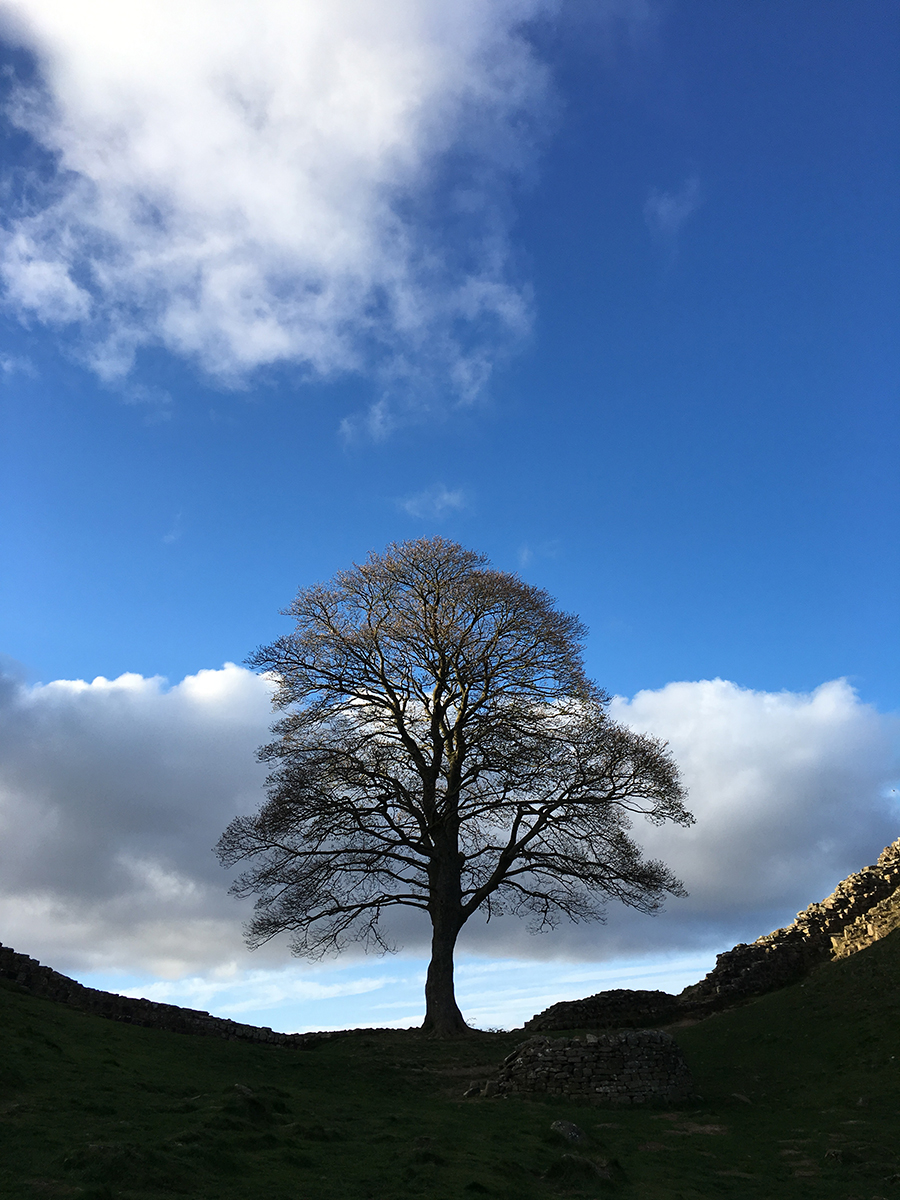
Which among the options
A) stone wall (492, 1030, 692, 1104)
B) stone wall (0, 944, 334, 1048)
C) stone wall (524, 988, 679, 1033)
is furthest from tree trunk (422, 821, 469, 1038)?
stone wall (492, 1030, 692, 1104)

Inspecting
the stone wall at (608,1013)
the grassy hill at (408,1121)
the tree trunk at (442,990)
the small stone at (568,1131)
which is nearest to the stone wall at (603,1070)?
the grassy hill at (408,1121)

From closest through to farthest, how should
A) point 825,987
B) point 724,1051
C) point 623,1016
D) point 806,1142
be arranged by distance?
1. point 806,1142
2. point 724,1051
3. point 825,987
4. point 623,1016

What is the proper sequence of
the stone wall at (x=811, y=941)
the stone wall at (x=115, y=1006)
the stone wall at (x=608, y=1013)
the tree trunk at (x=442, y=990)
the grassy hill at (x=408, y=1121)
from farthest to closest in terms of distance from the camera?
1. the stone wall at (x=811, y=941)
2. the stone wall at (x=608, y=1013)
3. the tree trunk at (x=442, y=990)
4. the stone wall at (x=115, y=1006)
5. the grassy hill at (x=408, y=1121)

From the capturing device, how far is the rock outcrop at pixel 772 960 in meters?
25.2

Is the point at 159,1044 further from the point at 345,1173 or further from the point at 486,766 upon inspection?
the point at 486,766

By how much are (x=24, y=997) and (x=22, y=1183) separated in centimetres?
1075

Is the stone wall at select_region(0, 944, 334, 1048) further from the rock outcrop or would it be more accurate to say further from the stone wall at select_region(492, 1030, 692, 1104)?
the rock outcrop

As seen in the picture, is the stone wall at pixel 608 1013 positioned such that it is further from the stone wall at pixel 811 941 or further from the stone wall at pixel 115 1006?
the stone wall at pixel 115 1006

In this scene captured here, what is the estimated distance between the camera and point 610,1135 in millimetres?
14781

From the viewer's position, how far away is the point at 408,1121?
47.1 ft

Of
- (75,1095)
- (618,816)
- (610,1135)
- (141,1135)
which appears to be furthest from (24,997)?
(618,816)

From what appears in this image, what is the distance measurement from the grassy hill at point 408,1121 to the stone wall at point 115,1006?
79cm

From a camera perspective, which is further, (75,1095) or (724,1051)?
(724,1051)

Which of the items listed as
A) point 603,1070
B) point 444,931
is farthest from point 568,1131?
point 444,931
